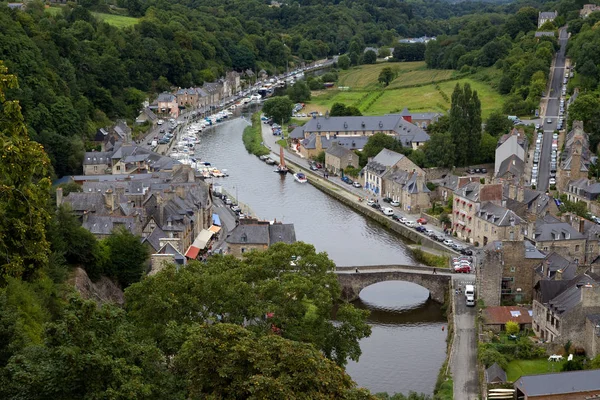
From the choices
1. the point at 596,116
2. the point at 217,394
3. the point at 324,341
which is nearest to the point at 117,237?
the point at 324,341

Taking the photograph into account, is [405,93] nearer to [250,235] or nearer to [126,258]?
[250,235]

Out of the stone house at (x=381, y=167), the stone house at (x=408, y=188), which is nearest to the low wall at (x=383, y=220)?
the stone house at (x=408, y=188)

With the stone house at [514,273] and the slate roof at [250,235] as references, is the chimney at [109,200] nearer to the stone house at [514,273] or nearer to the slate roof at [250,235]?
the slate roof at [250,235]

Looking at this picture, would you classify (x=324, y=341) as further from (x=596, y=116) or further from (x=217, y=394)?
(x=596, y=116)

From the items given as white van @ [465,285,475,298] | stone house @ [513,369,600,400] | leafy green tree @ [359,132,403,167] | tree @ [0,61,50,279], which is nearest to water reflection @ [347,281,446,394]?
white van @ [465,285,475,298]

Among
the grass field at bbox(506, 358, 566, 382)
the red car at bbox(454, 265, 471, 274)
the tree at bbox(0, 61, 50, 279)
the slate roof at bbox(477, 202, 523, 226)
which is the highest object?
the tree at bbox(0, 61, 50, 279)

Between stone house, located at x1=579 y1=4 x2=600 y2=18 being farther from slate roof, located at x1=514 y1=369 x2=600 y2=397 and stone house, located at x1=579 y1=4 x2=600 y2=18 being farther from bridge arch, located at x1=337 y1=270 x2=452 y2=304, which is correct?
slate roof, located at x1=514 y1=369 x2=600 y2=397
